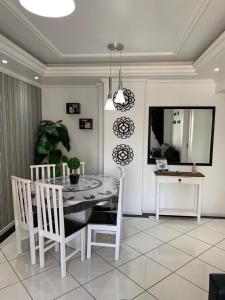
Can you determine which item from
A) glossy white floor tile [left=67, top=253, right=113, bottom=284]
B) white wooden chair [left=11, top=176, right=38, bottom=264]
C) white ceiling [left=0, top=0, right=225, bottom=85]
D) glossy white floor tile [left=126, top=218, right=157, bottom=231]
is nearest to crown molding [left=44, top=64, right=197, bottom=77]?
white ceiling [left=0, top=0, right=225, bottom=85]

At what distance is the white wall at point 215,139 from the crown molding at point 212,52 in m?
0.70

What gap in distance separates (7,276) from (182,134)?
3.14m

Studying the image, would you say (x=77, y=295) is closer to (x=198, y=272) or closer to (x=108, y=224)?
(x=108, y=224)

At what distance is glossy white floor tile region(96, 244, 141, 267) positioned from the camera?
8.35 feet

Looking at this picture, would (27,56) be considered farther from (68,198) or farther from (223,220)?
(223,220)

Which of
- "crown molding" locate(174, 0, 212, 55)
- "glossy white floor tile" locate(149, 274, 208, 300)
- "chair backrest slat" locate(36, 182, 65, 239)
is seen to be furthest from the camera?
"chair backrest slat" locate(36, 182, 65, 239)

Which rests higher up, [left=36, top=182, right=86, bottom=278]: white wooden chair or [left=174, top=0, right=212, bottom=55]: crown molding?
[left=174, top=0, right=212, bottom=55]: crown molding

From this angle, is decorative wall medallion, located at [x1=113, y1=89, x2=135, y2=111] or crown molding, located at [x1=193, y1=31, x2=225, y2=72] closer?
crown molding, located at [x1=193, y1=31, x2=225, y2=72]

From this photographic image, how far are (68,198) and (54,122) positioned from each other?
227 centimetres

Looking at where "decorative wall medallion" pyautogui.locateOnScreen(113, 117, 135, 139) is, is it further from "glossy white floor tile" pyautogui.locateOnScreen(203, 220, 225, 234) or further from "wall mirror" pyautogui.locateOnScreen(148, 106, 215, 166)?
"glossy white floor tile" pyautogui.locateOnScreen(203, 220, 225, 234)

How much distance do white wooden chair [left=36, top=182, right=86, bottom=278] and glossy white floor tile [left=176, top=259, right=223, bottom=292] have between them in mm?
1204

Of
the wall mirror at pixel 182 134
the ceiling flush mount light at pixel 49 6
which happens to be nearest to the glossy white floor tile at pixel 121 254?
the wall mirror at pixel 182 134

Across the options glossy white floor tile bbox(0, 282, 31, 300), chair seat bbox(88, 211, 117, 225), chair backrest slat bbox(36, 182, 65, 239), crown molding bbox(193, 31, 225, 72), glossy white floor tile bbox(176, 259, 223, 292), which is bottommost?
glossy white floor tile bbox(0, 282, 31, 300)

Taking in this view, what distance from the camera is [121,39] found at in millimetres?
2508
